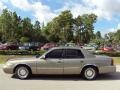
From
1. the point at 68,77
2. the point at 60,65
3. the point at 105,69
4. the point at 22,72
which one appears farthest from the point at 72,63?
the point at 22,72

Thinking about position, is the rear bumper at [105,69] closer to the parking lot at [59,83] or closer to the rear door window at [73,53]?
the parking lot at [59,83]

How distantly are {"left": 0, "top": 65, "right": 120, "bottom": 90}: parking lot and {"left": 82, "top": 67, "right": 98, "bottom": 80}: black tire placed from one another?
0.79ft

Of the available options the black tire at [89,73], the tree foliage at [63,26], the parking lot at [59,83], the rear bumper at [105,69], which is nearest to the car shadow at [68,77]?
the parking lot at [59,83]

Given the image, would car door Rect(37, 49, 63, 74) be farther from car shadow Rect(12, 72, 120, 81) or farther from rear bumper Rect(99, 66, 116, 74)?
rear bumper Rect(99, 66, 116, 74)

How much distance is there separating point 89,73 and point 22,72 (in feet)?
9.21

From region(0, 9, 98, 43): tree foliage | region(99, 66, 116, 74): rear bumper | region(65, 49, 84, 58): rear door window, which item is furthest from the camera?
region(0, 9, 98, 43): tree foliage

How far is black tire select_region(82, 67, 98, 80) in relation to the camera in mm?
12344

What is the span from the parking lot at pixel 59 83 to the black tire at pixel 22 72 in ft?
0.80

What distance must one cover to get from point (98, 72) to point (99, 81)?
60 cm

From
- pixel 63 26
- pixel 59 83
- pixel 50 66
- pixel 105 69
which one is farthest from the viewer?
pixel 63 26

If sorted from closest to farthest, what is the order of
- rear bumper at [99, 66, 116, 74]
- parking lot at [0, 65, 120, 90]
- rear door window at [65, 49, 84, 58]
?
parking lot at [0, 65, 120, 90]
rear bumper at [99, 66, 116, 74]
rear door window at [65, 49, 84, 58]

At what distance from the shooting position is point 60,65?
12.3 meters

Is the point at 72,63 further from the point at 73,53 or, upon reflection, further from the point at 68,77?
the point at 68,77

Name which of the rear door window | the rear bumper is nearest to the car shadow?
the rear bumper
